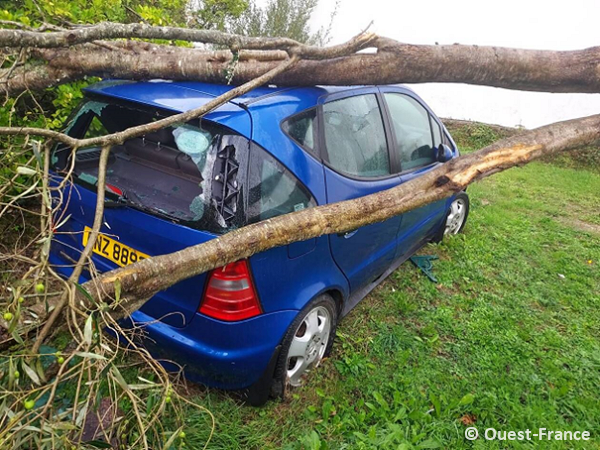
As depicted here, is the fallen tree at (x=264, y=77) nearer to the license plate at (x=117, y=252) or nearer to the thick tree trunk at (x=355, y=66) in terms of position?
the thick tree trunk at (x=355, y=66)

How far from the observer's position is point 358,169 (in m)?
2.58

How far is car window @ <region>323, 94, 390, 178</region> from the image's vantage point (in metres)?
2.42

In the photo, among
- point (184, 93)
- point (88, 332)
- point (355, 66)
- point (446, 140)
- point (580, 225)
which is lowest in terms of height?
point (580, 225)

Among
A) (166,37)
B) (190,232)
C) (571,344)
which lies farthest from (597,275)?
(166,37)

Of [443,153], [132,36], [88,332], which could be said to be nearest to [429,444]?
[88,332]

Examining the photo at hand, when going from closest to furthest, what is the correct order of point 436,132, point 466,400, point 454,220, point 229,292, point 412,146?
1. point 229,292
2. point 466,400
3. point 412,146
4. point 436,132
5. point 454,220

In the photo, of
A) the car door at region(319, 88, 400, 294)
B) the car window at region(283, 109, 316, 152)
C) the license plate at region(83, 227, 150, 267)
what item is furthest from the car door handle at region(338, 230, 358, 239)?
the license plate at region(83, 227, 150, 267)

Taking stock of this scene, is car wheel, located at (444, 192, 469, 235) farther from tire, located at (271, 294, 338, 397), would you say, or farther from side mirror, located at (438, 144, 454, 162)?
tire, located at (271, 294, 338, 397)

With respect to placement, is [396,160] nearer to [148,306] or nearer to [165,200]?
[165,200]

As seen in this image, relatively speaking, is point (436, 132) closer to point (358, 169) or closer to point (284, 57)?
point (358, 169)

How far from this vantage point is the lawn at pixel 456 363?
6.97 ft

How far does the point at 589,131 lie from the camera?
9.61ft

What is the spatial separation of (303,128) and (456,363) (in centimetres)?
182

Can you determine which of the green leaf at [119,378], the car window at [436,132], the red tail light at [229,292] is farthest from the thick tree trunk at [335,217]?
the car window at [436,132]
